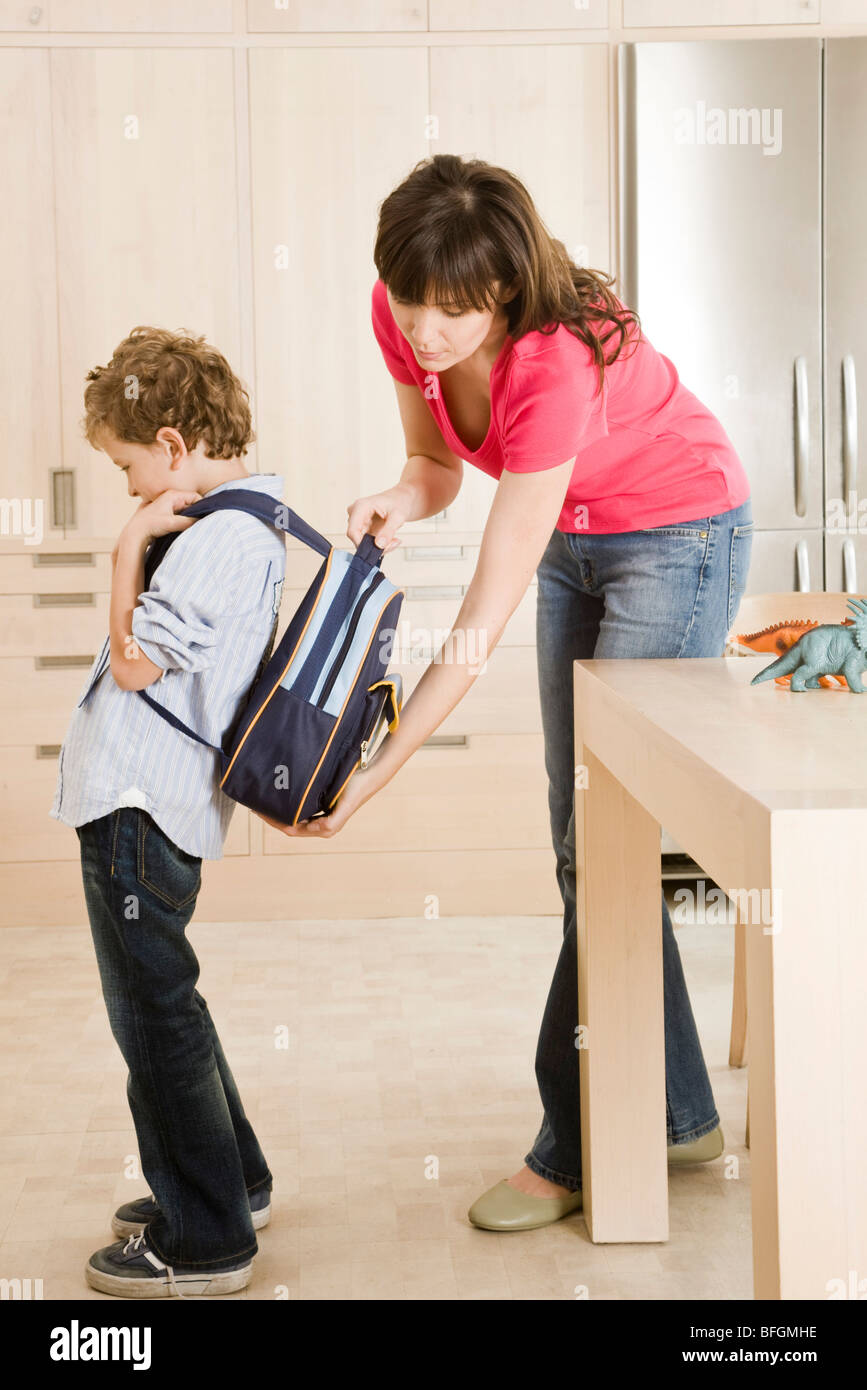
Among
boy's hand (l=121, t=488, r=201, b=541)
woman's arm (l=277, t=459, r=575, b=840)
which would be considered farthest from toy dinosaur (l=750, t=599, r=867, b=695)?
boy's hand (l=121, t=488, r=201, b=541)

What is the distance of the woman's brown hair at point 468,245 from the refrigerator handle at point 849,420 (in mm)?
1794

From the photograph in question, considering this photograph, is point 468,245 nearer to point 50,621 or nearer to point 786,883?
point 786,883

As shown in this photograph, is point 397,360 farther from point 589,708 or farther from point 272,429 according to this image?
point 272,429

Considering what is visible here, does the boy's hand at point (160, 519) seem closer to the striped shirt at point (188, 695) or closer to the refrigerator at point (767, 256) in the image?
the striped shirt at point (188, 695)

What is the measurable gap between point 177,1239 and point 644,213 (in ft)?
7.69

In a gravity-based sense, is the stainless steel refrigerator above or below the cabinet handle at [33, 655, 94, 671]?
above

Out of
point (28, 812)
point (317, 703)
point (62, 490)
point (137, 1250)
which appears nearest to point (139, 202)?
point (62, 490)

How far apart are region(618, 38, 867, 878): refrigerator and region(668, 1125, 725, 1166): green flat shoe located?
122cm

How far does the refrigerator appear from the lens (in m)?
2.85

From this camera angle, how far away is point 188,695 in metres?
1.35

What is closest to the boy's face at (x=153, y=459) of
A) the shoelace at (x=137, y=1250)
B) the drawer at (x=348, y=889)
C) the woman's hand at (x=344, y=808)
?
the woman's hand at (x=344, y=808)

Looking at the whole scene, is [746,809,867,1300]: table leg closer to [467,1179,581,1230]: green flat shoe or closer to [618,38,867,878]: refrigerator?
[467,1179,581,1230]: green flat shoe
